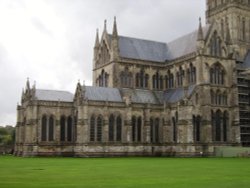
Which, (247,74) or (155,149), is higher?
(247,74)

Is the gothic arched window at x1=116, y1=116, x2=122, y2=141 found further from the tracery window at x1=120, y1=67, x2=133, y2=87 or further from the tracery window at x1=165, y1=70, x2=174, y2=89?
the tracery window at x1=165, y1=70, x2=174, y2=89

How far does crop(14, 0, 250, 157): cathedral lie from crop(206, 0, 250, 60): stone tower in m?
0.25

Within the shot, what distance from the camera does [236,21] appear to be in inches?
4080

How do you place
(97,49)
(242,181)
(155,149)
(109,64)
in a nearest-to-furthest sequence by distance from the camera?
(242,181) < (155,149) < (109,64) < (97,49)

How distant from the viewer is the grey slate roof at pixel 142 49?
335ft

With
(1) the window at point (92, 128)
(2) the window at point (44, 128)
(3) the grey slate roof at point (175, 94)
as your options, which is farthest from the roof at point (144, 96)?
(2) the window at point (44, 128)

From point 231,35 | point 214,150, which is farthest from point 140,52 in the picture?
point 214,150

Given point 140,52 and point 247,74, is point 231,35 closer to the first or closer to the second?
point 247,74

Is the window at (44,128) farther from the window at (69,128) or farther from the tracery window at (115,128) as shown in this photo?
the tracery window at (115,128)

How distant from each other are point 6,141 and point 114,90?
70982 mm

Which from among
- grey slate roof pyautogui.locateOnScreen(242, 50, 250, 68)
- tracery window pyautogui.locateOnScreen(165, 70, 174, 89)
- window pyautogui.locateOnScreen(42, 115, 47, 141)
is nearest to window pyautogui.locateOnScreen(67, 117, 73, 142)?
window pyautogui.locateOnScreen(42, 115, 47, 141)

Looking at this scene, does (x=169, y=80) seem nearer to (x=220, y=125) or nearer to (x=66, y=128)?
(x=220, y=125)

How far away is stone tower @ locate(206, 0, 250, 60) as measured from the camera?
10331cm

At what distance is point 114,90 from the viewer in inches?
3730
